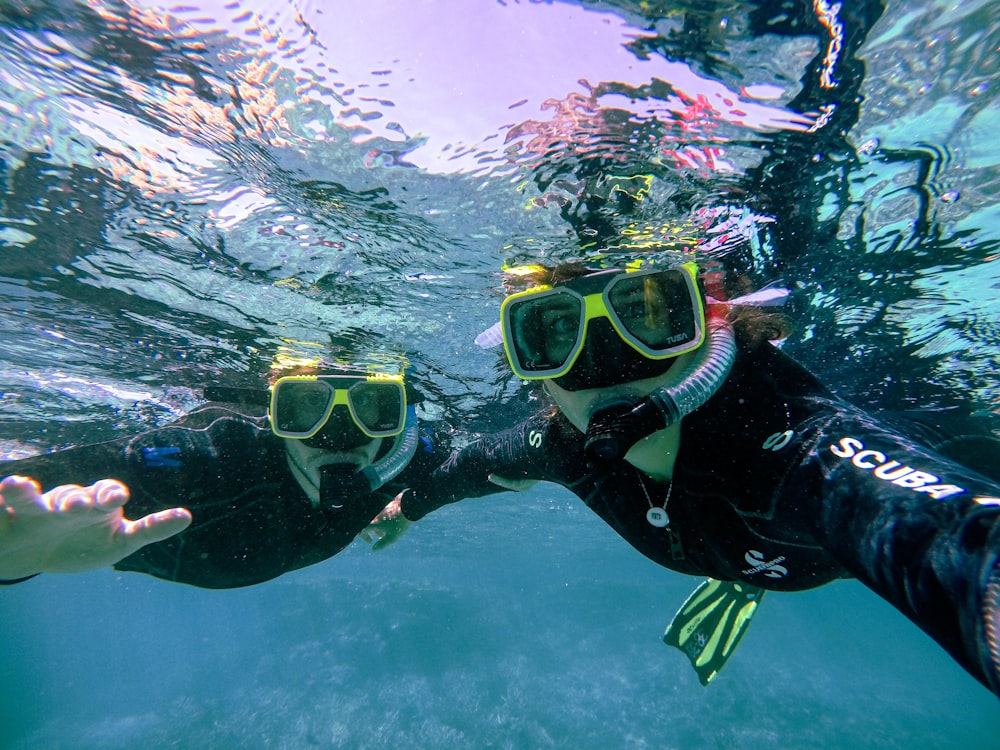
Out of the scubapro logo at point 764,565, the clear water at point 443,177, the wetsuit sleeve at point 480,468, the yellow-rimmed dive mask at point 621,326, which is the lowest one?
the scubapro logo at point 764,565

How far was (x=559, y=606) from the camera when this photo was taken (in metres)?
63.2

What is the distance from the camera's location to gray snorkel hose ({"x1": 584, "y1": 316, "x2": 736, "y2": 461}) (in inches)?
120

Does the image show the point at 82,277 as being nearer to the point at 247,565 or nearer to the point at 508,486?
the point at 247,565

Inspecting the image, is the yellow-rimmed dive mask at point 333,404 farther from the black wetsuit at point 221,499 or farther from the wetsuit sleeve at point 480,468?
the wetsuit sleeve at point 480,468

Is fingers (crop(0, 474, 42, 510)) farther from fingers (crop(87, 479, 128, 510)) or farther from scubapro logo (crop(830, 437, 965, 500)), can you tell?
scubapro logo (crop(830, 437, 965, 500))

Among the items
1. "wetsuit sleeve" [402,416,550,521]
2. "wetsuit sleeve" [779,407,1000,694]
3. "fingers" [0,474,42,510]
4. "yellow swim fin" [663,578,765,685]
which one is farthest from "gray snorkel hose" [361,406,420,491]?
"yellow swim fin" [663,578,765,685]

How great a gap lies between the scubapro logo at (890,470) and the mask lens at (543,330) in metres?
1.88

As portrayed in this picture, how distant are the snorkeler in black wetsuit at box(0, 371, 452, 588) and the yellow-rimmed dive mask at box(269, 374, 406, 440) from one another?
1 centimetres

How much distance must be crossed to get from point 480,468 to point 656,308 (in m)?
3.01

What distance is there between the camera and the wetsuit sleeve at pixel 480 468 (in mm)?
5273

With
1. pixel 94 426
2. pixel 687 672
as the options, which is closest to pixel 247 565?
pixel 94 426

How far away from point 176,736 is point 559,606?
4419 cm

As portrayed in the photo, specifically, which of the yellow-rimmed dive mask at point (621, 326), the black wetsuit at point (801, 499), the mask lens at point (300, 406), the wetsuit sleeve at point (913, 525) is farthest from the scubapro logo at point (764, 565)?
the mask lens at point (300, 406)

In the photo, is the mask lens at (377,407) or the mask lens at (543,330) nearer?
the mask lens at (543,330)
